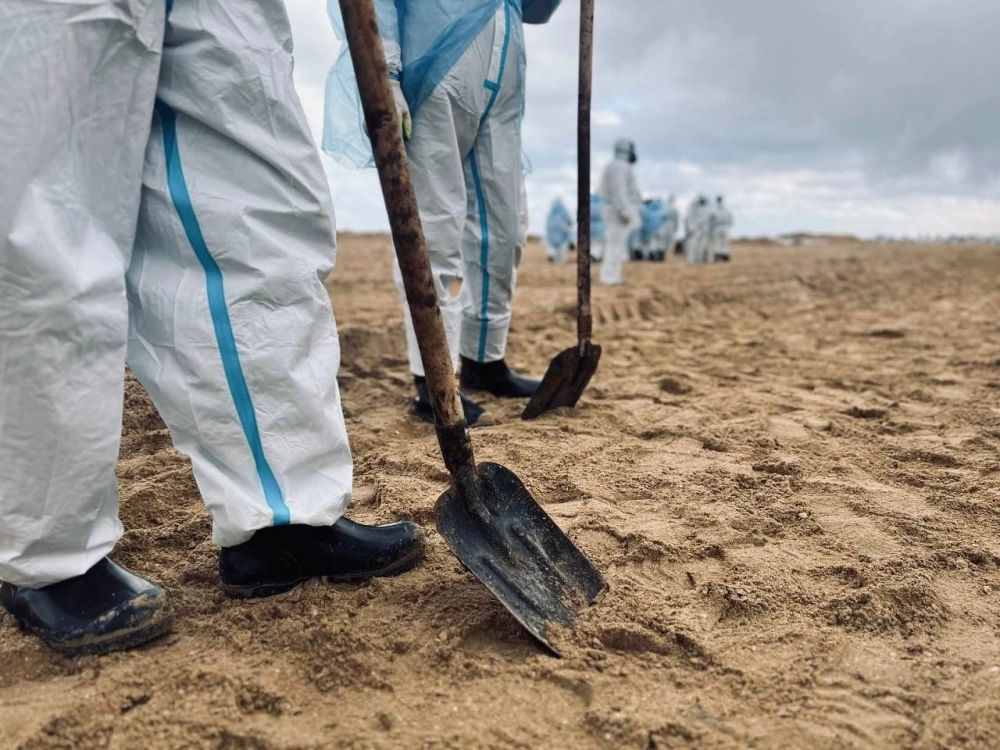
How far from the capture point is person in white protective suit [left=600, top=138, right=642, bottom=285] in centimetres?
988

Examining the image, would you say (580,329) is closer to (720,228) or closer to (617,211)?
(617,211)

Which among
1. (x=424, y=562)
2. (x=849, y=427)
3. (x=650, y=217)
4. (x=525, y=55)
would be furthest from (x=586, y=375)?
(x=650, y=217)

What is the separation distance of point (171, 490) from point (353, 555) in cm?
76

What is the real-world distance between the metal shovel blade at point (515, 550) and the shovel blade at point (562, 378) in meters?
1.21

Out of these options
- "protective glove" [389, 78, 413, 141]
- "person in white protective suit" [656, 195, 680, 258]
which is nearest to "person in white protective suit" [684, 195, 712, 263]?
"person in white protective suit" [656, 195, 680, 258]

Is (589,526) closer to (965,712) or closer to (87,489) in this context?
(965,712)

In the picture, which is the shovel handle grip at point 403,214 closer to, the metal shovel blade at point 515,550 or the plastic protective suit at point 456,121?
the metal shovel blade at point 515,550

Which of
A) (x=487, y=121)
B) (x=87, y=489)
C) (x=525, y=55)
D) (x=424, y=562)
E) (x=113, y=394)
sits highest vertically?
(x=525, y=55)

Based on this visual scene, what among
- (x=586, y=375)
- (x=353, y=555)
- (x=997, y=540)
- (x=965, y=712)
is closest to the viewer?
(x=965, y=712)

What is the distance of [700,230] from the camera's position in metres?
19.9

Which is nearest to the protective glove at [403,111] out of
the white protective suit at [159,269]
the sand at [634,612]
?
the white protective suit at [159,269]

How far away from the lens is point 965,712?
121cm

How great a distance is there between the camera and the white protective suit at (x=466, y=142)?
7.83 feet

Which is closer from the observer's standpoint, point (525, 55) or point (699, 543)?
point (699, 543)
